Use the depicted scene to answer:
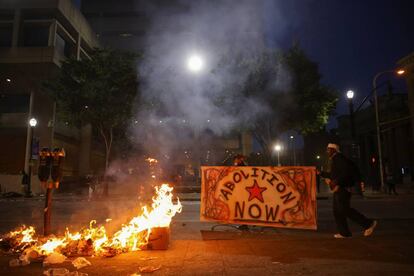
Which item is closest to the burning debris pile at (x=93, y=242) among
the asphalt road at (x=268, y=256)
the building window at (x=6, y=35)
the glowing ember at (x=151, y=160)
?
the asphalt road at (x=268, y=256)

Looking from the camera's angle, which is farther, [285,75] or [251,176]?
[285,75]

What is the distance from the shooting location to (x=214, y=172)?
23.3 ft

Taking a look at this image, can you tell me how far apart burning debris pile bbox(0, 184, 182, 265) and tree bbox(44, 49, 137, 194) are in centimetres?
1560

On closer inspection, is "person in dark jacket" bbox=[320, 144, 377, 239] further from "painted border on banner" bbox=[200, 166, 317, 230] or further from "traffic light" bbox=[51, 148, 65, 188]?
"traffic light" bbox=[51, 148, 65, 188]

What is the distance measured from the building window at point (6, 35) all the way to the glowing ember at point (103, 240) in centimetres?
2805

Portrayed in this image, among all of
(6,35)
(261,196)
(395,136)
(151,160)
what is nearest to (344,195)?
(261,196)

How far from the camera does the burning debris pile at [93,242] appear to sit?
16.0 ft

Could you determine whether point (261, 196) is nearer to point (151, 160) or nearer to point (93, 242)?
point (93, 242)

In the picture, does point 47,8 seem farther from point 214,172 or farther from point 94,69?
point 214,172

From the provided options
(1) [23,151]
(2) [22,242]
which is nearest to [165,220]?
(2) [22,242]

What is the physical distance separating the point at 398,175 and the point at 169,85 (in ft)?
65.8

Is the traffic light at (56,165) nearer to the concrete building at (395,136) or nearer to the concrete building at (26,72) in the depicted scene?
the concrete building at (395,136)

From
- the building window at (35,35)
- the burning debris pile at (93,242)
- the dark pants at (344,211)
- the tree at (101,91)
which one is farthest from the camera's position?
the building window at (35,35)

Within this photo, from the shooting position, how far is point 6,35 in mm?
28328
